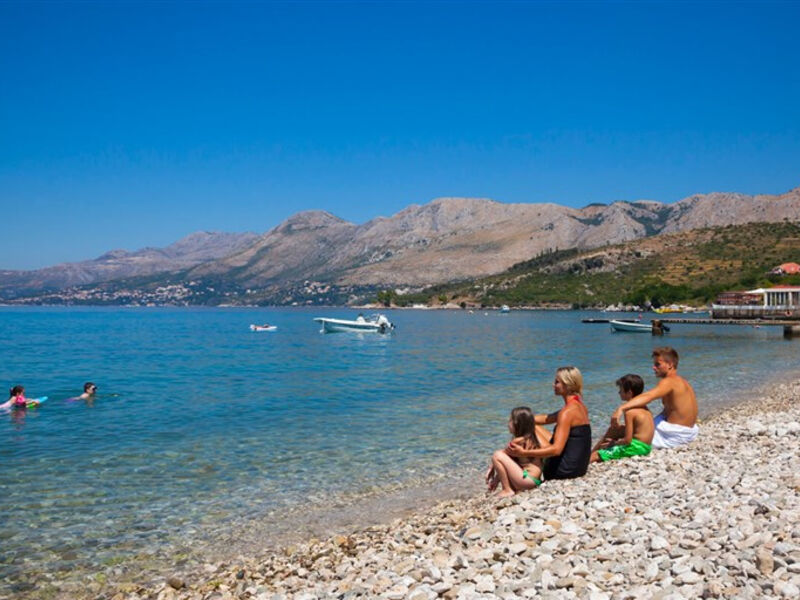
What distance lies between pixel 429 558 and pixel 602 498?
3004mm

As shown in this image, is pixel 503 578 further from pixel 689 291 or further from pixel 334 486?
pixel 689 291

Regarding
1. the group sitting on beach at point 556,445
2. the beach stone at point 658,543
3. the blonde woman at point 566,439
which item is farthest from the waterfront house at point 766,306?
the beach stone at point 658,543

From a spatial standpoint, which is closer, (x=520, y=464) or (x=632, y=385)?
(x=520, y=464)

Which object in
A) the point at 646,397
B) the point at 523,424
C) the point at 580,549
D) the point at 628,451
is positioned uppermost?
the point at 646,397

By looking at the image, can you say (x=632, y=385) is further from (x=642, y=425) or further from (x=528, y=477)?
(x=528, y=477)

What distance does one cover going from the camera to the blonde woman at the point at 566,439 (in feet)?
35.9

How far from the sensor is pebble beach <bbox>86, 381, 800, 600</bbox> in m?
6.13

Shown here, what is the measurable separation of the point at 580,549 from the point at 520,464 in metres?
4.03

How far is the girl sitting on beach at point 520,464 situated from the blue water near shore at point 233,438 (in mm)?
3623

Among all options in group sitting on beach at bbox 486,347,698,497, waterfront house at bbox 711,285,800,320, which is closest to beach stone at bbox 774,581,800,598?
group sitting on beach at bbox 486,347,698,497

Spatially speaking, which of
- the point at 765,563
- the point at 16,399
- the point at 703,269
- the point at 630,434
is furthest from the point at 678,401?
the point at 703,269

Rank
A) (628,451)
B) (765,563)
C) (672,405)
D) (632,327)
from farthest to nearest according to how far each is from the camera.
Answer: (632,327), (672,405), (628,451), (765,563)

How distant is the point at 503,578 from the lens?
6551 mm

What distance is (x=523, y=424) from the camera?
10.9 meters
